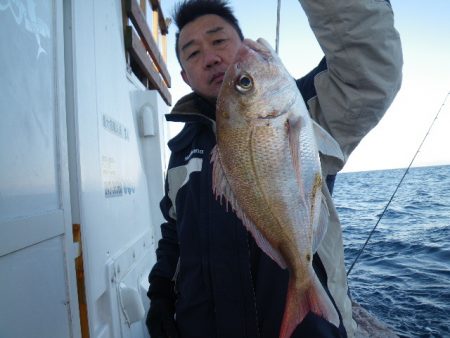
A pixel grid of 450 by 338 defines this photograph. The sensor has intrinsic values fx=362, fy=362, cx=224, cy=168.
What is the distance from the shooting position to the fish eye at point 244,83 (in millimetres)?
1474

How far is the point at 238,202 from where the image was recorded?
58.4 inches

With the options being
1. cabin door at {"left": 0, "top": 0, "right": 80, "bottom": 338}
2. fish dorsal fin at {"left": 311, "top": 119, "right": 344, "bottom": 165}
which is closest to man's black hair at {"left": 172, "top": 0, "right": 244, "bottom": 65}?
cabin door at {"left": 0, "top": 0, "right": 80, "bottom": 338}

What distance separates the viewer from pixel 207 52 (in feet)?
6.73

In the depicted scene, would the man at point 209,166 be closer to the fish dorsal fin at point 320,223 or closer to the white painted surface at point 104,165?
the fish dorsal fin at point 320,223

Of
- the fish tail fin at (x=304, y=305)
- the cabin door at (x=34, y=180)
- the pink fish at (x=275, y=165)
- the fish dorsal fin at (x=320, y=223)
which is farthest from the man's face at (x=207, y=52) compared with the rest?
the fish tail fin at (x=304, y=305)

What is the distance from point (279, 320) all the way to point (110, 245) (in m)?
1.14

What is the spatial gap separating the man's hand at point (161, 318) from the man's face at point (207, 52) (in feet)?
4.21

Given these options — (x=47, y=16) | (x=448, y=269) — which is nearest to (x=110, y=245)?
(x=47, y=16)

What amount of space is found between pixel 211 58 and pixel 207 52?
0.06m

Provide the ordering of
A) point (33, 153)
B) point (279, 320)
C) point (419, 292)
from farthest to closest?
point (419, 292), point (279, 320), point (33, 153)

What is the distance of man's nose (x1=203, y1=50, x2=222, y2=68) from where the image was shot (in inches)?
79.4

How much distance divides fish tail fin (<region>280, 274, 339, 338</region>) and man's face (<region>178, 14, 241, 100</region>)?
119 cm

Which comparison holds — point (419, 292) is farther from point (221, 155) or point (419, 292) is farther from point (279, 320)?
point (221, 155)

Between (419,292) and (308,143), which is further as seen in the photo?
(419,292)
